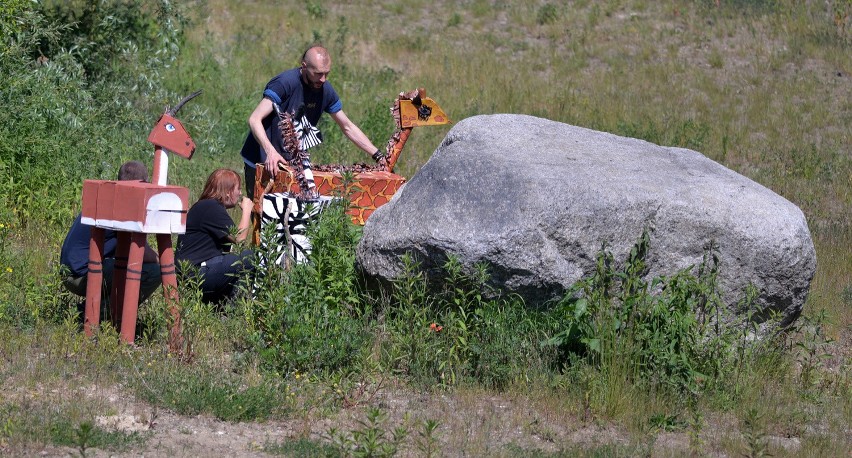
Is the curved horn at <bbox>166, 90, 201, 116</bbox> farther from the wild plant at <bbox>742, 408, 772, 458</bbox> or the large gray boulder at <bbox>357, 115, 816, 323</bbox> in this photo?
the wild plant at <bbox>742, 408, 772, 458</bbox>

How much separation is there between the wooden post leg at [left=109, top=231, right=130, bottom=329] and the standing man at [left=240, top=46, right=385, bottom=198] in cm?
124

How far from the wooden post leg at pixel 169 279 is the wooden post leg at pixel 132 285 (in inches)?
4.6

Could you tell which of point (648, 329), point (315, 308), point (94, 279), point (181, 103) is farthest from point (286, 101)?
point (648, 329)

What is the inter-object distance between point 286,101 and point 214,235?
1.18 m

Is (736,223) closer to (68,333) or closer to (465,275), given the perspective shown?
(465,275)

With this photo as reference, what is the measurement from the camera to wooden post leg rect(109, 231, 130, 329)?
20.0 feet

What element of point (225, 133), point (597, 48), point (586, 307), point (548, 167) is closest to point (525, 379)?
point (586, 307)

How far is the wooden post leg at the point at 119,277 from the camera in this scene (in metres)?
6.09

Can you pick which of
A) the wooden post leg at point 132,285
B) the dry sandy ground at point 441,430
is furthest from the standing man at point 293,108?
the dry sandy ground at point 441,430

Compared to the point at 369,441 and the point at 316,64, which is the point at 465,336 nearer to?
the point at 369,441

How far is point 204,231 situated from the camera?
686 centimetres

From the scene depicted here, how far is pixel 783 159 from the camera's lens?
13.2 m

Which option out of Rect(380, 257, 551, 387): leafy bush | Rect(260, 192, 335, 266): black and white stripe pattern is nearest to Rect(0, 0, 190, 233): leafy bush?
Rect(260, 192, 335, 266): black and white stripe pattern

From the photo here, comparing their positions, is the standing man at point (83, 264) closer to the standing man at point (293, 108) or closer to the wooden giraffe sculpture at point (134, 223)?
the wooden giraffe sculpture at point (134, 223)
